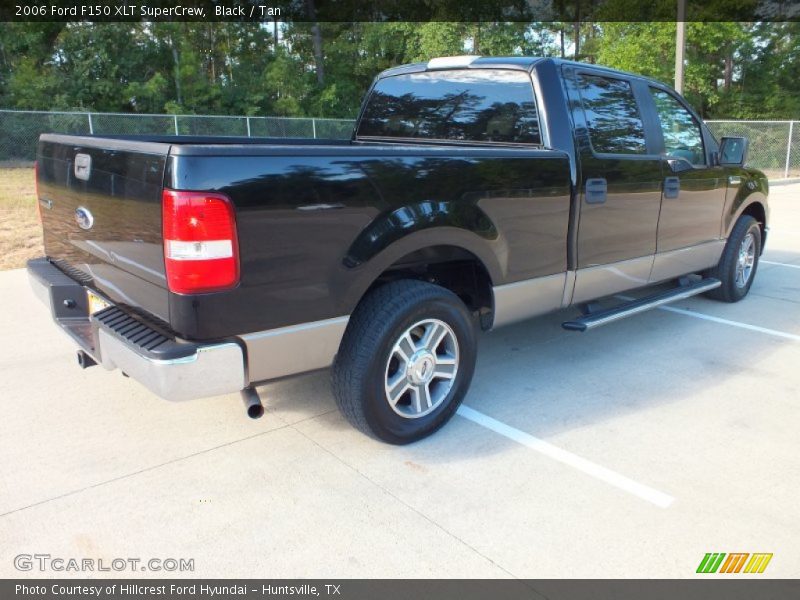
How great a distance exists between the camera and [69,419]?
11.9 feet

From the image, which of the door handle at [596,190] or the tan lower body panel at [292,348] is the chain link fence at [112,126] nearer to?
the door handle at [596,190]

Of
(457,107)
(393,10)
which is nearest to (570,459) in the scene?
(457,107)

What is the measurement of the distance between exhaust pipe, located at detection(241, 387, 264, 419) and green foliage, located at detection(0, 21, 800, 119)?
22079mm

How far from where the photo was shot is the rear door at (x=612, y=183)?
4.12 meters

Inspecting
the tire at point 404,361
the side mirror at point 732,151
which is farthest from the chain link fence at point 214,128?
the tire at point 404,361

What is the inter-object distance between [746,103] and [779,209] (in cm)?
1811

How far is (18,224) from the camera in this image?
31.3ft

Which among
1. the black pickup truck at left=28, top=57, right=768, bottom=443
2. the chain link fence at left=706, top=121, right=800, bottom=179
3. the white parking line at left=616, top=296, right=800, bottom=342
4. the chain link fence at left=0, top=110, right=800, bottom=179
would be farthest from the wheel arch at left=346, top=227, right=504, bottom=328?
the chain link fence at left=706, top=121, right=800, bottom=179

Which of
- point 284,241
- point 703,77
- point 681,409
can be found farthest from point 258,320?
point 703,77

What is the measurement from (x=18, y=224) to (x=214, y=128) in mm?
9638

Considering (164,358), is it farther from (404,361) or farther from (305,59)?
(305,59)

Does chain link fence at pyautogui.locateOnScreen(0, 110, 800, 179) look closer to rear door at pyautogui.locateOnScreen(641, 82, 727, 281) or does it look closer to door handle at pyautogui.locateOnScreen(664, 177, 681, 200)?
rear door at pyautogui.locateOnScreen(641, 82, 727, 281)
